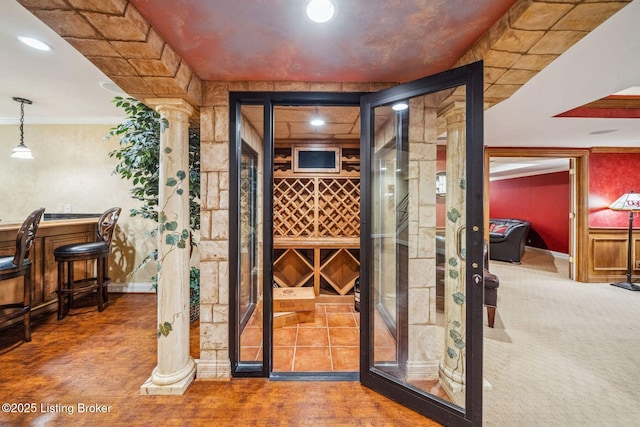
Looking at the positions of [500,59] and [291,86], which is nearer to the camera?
[500,59]

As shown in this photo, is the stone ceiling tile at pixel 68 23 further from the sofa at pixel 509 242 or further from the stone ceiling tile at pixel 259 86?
the sofa at pixel 509 242

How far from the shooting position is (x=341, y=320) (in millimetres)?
2482

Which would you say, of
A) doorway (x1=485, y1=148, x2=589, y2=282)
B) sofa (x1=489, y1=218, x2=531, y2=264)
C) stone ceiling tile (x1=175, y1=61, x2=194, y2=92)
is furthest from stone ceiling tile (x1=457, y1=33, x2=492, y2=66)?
sofa (x1=489, y1=218, x2=531, y2=264)

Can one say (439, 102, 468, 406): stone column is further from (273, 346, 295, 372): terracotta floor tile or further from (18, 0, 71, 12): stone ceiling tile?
(18, 0, 71, 12): stone ceiling tile

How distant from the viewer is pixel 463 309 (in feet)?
4.67

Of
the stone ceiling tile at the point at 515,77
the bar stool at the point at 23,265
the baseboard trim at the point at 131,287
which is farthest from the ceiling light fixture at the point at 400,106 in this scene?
A: the baseboard trim at the point at 131,287

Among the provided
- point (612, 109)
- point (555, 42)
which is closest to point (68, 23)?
point (555, 42)

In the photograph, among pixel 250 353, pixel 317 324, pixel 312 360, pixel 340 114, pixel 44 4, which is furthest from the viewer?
pixel 317 324

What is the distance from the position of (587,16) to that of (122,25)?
1.74 meters

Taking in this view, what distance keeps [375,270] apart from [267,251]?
69 centimetres

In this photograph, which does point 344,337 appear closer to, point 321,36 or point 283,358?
point 283,358

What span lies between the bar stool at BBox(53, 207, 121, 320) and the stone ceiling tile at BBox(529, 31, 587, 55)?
3533mm

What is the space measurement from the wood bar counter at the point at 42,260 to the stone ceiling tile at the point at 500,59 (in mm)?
3527

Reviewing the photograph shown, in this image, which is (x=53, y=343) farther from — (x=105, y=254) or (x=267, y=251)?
(x=267, y=251)
